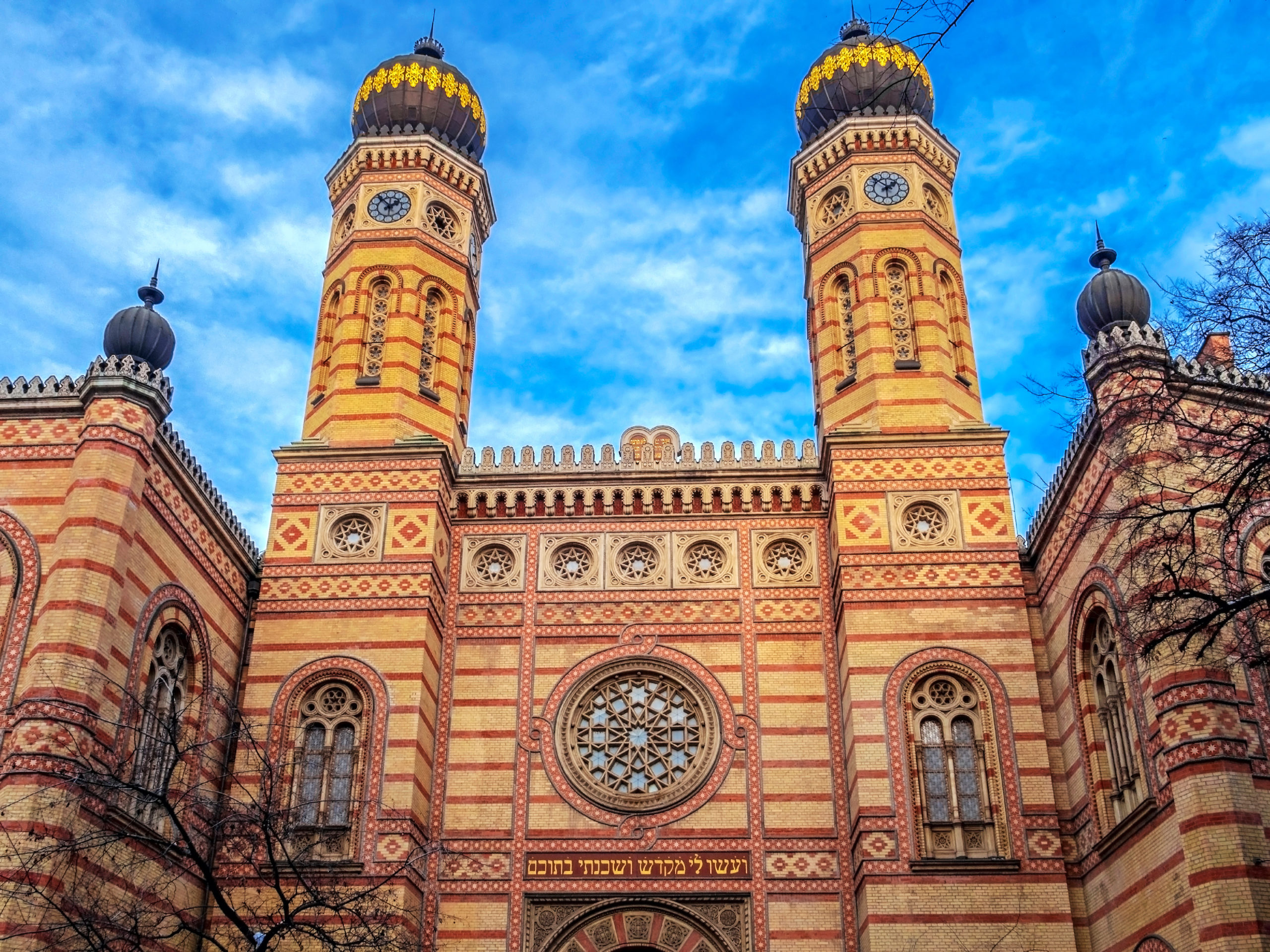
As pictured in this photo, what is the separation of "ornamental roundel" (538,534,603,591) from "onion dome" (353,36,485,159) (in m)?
8.36

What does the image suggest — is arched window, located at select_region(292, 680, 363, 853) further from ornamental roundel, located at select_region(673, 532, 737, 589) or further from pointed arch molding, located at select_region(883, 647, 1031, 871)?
pointed arch molding, located at select_region(883, 647, 1031, 871)

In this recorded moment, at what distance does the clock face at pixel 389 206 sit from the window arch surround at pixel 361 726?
826 cm

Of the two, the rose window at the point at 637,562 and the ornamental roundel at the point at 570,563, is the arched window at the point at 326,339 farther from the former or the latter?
the rose window at the point at 637,562

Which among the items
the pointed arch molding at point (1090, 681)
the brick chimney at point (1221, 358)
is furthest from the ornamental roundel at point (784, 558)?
the brick chimney at point (1221, 358)

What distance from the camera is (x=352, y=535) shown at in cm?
2023

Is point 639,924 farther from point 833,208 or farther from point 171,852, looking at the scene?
point 833,208

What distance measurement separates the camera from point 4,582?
15891mm

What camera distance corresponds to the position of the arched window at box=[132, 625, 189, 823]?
16344 millimetres

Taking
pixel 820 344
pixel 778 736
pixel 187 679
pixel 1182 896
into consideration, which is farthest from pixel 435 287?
pixel 1182 896

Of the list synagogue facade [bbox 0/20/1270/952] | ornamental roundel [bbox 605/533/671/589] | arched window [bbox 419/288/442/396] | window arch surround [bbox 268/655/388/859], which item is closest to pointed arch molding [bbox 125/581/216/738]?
synagogue facade [bbox 0/20/1270/952]

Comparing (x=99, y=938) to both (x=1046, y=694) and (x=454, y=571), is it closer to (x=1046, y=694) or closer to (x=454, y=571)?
(x=454, y=571)

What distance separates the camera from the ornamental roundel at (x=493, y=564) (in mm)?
20500

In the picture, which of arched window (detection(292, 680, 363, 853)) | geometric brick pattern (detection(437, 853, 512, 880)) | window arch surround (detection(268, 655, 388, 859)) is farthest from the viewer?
geometric brick pattern (detection(437, 853, 512, 880))

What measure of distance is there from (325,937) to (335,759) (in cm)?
690
